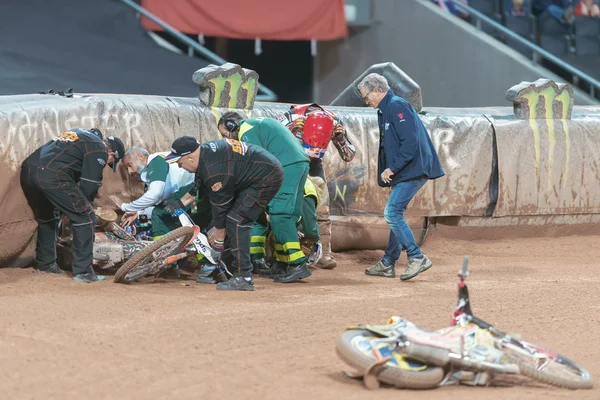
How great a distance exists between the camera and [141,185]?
9609mm

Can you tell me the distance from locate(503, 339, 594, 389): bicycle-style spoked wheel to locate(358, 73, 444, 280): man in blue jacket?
3.36 metres

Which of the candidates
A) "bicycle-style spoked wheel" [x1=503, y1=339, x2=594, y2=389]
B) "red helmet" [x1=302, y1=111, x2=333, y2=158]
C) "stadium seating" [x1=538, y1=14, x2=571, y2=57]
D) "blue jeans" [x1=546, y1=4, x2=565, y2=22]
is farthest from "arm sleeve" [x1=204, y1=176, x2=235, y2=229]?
"blue jeans" [x1=546, y1=4, x2=565, y2=22]

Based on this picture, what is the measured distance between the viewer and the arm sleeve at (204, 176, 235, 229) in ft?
26.2

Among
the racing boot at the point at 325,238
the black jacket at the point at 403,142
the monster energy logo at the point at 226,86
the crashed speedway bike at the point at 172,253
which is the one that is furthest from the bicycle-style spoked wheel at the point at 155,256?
the monster energy logo at the point at 226,86

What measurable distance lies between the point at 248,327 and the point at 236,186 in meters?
1.73

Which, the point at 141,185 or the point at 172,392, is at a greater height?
the point at 141,185

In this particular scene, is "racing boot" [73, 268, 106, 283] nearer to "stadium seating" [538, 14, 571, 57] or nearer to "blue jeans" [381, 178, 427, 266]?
"blue jeans" [381, 178, 427, 266]

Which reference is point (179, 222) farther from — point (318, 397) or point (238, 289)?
point (318, 397)

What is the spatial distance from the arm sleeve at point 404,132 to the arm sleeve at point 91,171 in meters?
2.56

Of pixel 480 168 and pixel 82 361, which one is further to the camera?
pixel 480 168

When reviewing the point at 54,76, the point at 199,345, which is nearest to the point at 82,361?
the point at 199,345

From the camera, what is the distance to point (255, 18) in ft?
49.8

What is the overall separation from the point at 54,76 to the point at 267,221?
5052mm

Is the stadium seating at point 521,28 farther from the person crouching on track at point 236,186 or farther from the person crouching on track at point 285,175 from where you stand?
the person crouching on track at point 236,186
